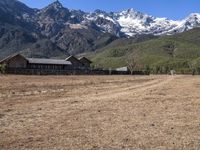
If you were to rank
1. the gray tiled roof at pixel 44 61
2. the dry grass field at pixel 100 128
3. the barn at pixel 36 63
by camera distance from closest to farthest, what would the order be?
the dry grass field at pixel 100 128, the barn at pixel 36 63, the gray tiled roof at pixel 44 61

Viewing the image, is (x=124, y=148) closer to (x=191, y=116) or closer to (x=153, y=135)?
(x=153, y=135)

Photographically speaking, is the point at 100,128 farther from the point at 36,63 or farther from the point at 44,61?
the point at 44,61

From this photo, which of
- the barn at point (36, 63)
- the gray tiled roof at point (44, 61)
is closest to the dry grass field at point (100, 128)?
the barn at point (36, 63)

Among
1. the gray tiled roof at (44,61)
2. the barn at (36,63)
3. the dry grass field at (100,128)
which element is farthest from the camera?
the gray tiled roof at (44,61)

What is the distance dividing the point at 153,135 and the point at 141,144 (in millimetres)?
1694

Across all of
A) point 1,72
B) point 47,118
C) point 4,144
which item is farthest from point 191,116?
point 1,72

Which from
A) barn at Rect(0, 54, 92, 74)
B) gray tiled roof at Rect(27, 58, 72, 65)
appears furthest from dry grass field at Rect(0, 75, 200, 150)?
gray tiled roof at Rect(27, 58, 72, 65)

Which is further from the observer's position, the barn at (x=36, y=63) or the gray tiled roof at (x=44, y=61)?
the gray tiled roof at (x=44, y=61)

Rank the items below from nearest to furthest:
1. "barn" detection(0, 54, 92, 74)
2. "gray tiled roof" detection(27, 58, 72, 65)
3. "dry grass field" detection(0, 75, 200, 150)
Answer: "dry grass field" detection(0, 75, 200, 150) → "barn" detection(0, 54, 92, 74) → "gray tiled roof" detection(27, 58, 72, 65)

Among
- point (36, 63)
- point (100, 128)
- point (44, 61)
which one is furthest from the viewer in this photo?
point (44, 61)

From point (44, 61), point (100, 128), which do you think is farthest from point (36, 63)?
point (100, 128)

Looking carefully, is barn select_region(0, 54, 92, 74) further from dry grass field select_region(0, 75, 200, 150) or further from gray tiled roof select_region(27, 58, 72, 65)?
dry grass field select_region(0, 75, 200, 150)

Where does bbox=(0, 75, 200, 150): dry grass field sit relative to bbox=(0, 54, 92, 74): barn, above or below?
below

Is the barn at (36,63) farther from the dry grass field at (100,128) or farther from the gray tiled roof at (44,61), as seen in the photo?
the dry grass field at (100,128)
